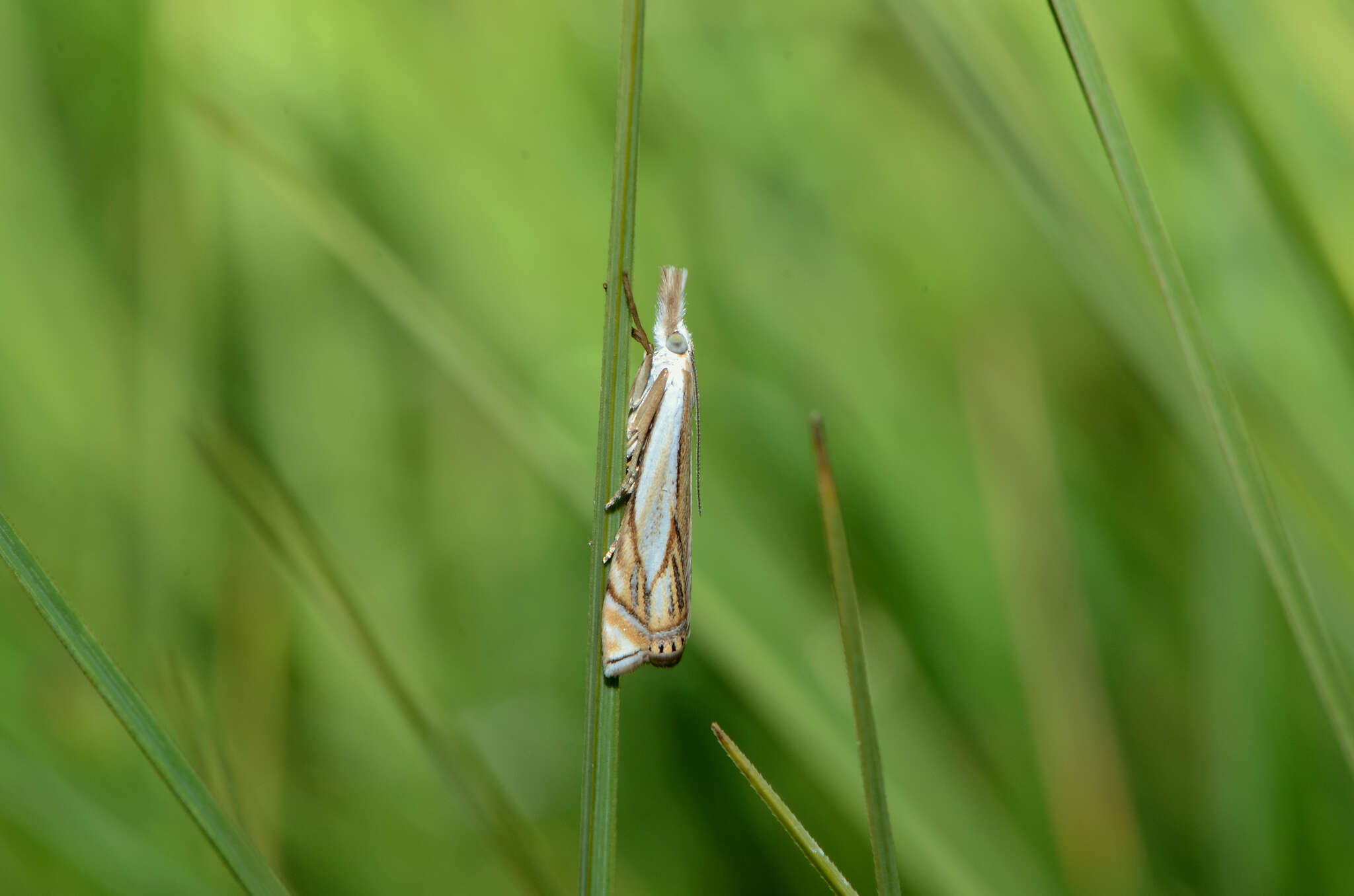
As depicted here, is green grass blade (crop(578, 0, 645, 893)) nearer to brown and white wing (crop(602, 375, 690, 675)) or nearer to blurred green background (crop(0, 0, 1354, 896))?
brown and white wing (crop(602, 375, 690, 675))

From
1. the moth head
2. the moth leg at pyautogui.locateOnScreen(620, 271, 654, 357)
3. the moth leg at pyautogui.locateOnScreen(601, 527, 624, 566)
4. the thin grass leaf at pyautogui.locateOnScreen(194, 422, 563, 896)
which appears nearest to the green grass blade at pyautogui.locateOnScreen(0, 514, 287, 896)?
the thin grass leaf at pyautogui.locateOnScreen(194, 422, 563, 896)

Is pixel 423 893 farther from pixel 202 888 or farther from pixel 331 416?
pixel 331 416

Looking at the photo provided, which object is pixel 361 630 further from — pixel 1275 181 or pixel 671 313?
pixel 1275 181

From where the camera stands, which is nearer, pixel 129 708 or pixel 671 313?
pixel 129 708

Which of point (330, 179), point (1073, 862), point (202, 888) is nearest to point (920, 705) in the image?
point (1073, 862)

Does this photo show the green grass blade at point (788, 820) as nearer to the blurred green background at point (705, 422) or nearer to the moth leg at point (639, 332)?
the blurred green background at point (705, 422)

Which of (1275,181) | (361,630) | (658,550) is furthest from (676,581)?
(1275,181)
